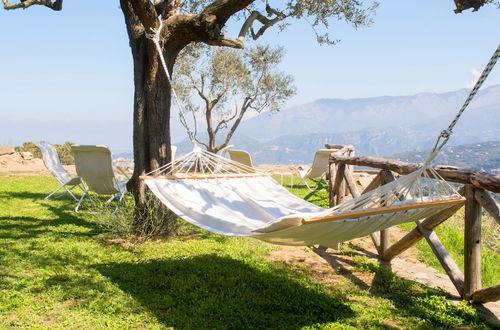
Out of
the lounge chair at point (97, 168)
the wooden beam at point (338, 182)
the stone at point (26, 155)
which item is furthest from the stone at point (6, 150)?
the wooden beam at point (338, 182)

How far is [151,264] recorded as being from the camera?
3.75 meters

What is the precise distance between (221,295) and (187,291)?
0.27 meters

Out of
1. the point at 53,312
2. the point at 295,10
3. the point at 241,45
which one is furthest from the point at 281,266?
A: the point at 295,10

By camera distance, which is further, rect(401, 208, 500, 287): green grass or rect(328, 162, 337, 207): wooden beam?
rect(328, 162, 337, 207): wooden beam

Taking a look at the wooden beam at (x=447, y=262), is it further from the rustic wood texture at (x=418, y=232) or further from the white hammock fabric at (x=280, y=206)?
the white hammock fabric at (x=280, y=206)

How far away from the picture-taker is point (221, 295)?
305cm

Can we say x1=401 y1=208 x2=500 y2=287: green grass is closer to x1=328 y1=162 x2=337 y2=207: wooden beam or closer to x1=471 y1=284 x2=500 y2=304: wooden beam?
x1=471 y1=284 x2=500 y2=304: wooden beam

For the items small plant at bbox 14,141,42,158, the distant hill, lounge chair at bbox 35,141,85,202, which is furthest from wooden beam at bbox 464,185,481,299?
the distant hill

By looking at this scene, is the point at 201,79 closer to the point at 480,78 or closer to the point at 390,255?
the point at 390,255

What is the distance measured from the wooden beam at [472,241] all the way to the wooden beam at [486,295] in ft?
0.16

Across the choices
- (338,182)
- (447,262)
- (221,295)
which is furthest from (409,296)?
(338,182)

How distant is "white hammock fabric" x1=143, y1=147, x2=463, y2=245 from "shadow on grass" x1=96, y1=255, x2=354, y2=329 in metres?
0.50

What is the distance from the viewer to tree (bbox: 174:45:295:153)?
1612 centimetres

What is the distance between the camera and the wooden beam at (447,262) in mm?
3125
